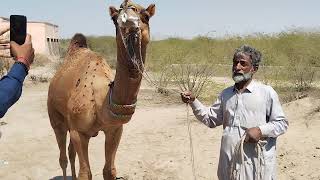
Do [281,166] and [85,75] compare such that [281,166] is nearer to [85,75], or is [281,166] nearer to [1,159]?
[85,75]

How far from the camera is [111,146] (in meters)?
6.12

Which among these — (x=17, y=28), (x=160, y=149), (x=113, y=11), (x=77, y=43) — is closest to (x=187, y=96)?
(x=113, y=11)

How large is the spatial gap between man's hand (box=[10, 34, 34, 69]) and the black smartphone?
0.09 ft

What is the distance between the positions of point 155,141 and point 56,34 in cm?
3946

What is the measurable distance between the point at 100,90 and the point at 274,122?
2.45 m

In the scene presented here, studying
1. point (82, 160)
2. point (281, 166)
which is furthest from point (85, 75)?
point (281, 166)

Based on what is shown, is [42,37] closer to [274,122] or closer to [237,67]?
[237,67]

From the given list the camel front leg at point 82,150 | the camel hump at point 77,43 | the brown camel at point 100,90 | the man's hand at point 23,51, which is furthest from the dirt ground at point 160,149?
the man's hand at point 23,51

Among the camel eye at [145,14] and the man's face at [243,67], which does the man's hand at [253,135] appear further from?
the camel eye at [145,14]

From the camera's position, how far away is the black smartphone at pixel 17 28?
217 centimetres

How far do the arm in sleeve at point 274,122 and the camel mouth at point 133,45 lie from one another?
4.09 ft

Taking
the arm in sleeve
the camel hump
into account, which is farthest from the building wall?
the arm in sleeve

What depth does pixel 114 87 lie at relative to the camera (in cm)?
473

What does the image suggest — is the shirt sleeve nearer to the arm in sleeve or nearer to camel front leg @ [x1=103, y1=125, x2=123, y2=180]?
the arm in sleeve
